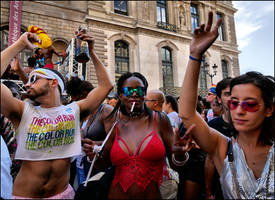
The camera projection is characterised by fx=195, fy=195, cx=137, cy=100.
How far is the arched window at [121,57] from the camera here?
16166 mm

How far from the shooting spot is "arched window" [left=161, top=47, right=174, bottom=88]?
60.0ft

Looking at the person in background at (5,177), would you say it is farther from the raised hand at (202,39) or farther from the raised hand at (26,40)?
the raised hand at (202,39)

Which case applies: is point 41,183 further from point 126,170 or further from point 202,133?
point 202,133

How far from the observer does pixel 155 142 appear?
6.73 feet

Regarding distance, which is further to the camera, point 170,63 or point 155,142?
point 170,63

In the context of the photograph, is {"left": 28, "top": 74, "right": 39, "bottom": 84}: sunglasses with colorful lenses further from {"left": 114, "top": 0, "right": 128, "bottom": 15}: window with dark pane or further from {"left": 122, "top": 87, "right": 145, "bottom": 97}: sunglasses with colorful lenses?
{"left": 114, "top": 0, "right": 128, "bottom": 15}: window with dark pane

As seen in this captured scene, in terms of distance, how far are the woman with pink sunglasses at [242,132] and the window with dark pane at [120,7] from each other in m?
16.9

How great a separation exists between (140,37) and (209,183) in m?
15.9

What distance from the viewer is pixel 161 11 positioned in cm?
1916

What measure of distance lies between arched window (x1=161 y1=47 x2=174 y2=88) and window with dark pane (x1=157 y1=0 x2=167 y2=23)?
115 inches

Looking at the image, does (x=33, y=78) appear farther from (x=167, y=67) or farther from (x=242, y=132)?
(x=167, y=67)

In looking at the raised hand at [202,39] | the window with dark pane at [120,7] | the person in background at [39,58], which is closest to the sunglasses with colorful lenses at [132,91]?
the raised hand at [202,39]

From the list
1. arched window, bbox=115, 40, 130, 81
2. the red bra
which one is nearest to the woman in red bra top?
the red bra

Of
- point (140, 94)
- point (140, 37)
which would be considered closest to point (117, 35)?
point (140, 37)
